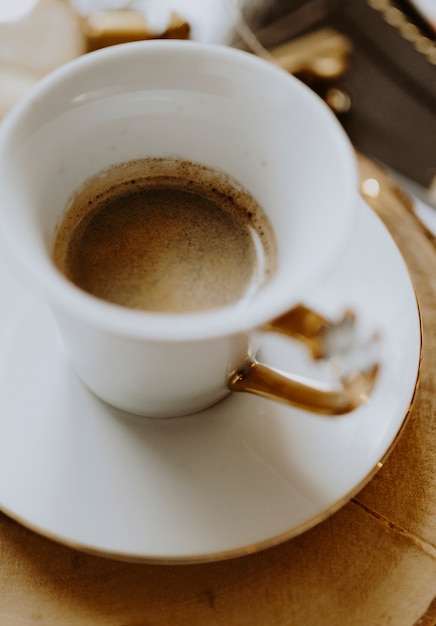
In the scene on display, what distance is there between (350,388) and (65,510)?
296 mm

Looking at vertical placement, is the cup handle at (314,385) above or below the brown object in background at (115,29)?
above

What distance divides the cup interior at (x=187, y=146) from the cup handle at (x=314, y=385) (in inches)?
1.8

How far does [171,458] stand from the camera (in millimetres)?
676

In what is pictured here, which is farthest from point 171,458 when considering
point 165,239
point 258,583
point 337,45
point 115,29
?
point 337,45

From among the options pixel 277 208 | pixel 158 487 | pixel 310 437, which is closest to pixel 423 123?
pixel 277 208

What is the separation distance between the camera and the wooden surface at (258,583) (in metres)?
0.67

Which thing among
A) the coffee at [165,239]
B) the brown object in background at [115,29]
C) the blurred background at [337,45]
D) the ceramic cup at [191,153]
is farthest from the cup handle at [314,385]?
the brown object in background at [115,29]

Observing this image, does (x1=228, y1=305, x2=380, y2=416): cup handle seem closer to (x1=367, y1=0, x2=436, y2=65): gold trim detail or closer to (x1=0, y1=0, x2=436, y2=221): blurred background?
(x1=0, y1=0, x2=436, y2=221): blurred background

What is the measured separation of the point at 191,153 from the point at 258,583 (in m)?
0.48

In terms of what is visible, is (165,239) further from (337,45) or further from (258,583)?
(337,45)

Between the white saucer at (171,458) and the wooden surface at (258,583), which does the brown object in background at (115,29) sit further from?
the wooden surface at (258,583)

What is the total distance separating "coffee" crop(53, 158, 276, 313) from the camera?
74cm

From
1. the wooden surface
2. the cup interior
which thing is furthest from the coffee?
the wooden surface

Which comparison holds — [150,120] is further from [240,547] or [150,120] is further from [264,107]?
[240,547]
